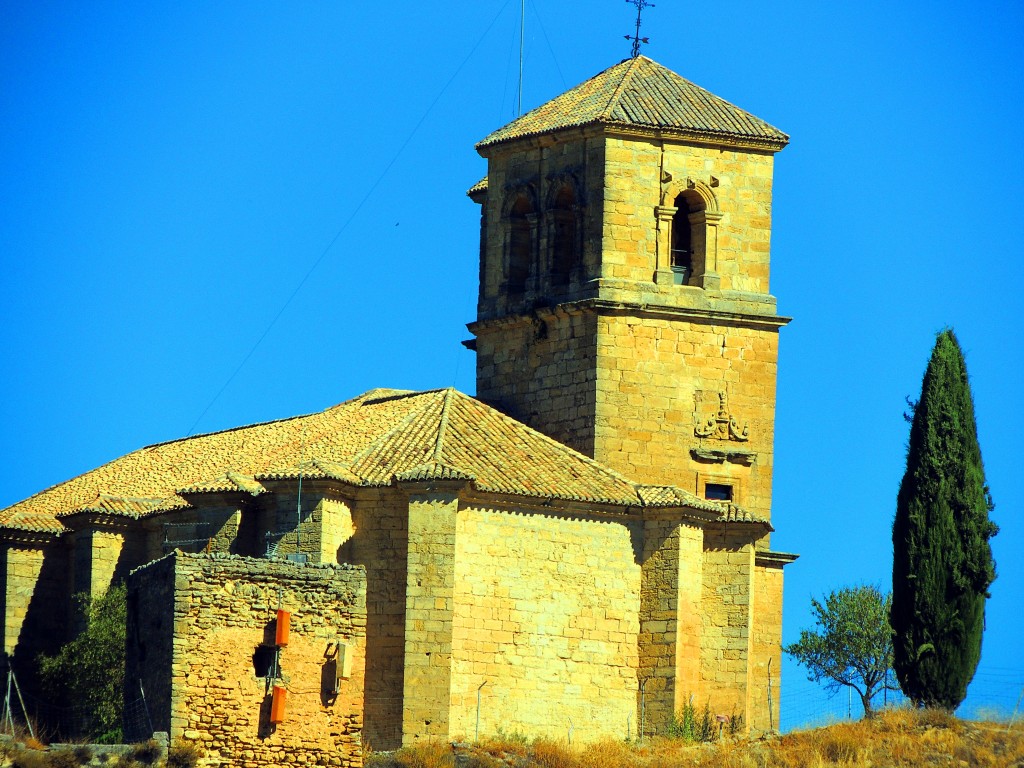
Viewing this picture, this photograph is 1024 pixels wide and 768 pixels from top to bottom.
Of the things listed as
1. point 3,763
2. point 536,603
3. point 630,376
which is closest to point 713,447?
point 630,376

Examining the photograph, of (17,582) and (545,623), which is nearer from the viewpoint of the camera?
(545,623)

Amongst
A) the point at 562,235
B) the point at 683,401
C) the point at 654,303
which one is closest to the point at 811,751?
the point at 683,401

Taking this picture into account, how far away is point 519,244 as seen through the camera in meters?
51.5

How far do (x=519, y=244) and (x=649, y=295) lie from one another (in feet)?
10.5

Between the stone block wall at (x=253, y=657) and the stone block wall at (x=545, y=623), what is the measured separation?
523 cm

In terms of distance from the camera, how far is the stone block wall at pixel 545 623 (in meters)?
45.0

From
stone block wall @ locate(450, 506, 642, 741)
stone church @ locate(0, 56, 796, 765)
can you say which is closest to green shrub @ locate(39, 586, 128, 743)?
stone church @ locate(0, 56, 796, 765)

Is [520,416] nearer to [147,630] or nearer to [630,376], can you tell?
[630,376]

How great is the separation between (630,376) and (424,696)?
311 inches

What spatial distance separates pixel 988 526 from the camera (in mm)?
45281

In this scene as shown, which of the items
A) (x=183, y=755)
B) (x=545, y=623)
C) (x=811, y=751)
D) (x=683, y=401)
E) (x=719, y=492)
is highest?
(x=683, y=401)

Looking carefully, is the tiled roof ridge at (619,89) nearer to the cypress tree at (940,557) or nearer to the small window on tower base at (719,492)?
the small window on tower base at (719,492)

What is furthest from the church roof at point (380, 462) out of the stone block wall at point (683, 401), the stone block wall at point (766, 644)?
the stone block wall at point (766, 644)

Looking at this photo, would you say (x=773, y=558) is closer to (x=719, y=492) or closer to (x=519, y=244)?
(x=719, y=492)
